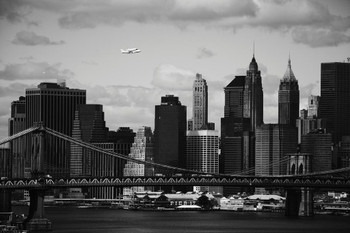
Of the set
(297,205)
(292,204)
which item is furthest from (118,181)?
(297,205)

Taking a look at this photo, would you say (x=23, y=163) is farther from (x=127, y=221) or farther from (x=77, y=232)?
(x=77, y=232)

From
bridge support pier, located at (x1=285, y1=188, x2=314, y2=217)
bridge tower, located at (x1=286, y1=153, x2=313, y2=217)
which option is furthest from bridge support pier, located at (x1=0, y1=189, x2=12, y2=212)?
bridge support pier, located at (x1=285, y1=188, x2=314, y2=217)

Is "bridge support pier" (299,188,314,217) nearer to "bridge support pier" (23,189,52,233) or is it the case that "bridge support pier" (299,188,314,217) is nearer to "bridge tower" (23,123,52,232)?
"bridge tower" (23,123,52,232)

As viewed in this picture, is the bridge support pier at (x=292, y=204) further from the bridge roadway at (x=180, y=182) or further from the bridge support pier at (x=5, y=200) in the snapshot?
the bridge support pier at (x=5, y=200)

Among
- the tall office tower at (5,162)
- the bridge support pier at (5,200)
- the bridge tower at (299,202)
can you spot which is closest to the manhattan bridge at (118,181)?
the bridge tower at (299,202)

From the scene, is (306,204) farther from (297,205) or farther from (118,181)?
(118,181)

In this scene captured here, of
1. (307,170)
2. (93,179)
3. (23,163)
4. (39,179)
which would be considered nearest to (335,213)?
(307,170)

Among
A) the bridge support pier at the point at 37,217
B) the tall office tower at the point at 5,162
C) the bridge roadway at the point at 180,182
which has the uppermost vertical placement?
the tall office tower at the point at 5,162
